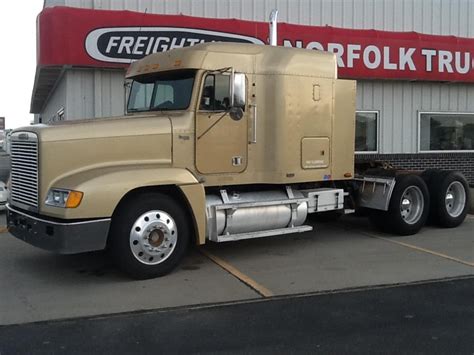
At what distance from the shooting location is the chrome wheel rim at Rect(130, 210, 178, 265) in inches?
257

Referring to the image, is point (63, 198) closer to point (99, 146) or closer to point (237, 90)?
point (99, 146)

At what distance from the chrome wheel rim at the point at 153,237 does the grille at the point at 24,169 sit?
123 centimetres

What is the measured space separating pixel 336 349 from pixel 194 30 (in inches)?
364

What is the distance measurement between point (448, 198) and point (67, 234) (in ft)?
23.7

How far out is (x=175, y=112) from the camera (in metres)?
7.28

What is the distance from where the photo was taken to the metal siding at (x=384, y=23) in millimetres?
12664

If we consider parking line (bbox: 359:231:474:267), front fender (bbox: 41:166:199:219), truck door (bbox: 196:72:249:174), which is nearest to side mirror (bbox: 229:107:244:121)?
truck door (bbox: 196:72:249:174)

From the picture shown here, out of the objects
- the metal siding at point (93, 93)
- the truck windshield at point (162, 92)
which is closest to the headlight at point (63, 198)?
the truck windshield at point (162, 92)

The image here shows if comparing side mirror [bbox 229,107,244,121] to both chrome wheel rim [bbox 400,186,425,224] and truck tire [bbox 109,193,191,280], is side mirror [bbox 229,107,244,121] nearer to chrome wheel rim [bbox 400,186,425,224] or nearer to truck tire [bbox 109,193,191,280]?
truck tire [bbox 109,193,191,280]

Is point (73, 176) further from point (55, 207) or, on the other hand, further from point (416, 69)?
point (416, 69)

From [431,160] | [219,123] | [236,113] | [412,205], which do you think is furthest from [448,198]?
[431,160]

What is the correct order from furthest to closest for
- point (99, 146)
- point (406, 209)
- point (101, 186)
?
point (406, 209) → point (99, 146) → point (101, 186)

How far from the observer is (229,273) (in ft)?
23.0

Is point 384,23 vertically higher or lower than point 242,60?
higher
